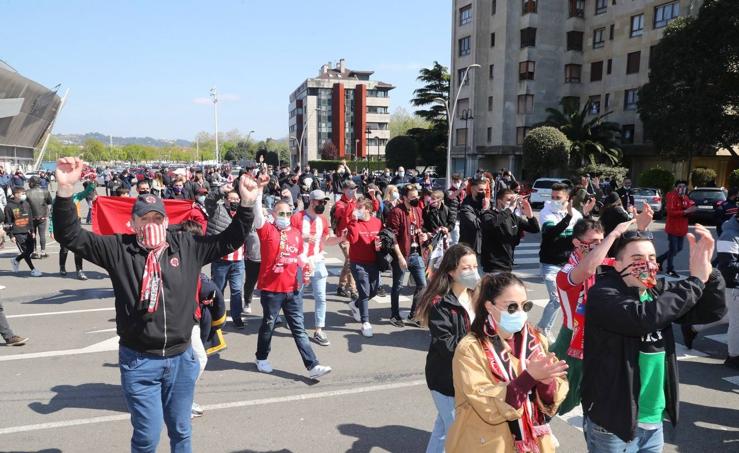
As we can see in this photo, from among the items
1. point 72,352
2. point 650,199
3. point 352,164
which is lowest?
point 72,352

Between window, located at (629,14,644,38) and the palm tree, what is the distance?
648 centimetres

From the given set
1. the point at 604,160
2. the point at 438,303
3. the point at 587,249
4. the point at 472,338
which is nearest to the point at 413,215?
the point at 587,249

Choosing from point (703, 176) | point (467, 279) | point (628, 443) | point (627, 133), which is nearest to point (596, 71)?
point (627, 133)

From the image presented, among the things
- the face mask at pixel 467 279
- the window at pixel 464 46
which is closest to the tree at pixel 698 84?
the window at pixel 464 46

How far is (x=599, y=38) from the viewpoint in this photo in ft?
141

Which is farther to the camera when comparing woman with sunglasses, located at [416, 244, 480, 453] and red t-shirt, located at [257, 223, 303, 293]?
red t-shirt, located at [257, 223, 303, 293]

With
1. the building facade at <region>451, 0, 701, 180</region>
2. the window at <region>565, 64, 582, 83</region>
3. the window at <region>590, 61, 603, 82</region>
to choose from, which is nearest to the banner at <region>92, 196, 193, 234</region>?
the building facade at <region>451, 0, 701, 180</region>

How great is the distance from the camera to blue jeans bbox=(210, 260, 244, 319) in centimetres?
757

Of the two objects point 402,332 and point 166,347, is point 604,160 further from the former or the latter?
point 166,347

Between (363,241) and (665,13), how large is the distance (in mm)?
38586

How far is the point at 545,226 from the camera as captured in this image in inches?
258

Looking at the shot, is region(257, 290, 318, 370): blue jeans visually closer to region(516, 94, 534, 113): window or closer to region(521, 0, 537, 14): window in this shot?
region(516, 94, 534, 113): window

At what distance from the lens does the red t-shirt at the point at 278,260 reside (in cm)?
576

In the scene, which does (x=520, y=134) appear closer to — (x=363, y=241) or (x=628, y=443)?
(x=363, y=241)
